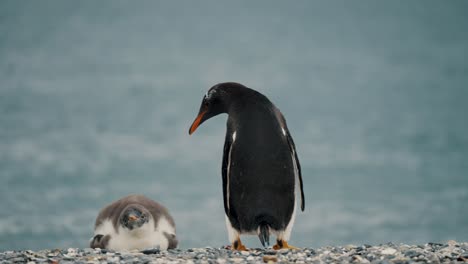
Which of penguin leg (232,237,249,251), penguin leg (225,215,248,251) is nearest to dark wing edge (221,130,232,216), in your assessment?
penguin leg (225,215,248,251)

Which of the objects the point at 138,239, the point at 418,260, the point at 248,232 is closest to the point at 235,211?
the point at 248,232

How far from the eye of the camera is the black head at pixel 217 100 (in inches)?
339

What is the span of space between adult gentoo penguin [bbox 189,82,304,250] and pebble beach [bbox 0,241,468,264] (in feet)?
1.02

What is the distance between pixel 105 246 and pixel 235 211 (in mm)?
1710

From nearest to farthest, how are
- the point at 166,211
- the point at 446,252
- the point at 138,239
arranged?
the point at 446,252 < the point at 138,239 < the point at 166,211

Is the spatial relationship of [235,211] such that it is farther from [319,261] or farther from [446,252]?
[446,252]

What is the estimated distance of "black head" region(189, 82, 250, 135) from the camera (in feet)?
28.2

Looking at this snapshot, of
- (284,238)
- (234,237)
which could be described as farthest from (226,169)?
(284,238)

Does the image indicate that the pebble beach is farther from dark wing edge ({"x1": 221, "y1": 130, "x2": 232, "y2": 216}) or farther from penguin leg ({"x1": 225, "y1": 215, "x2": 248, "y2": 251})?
dark wing edge ({"x1": 221, "y1": 130, "x2": 232, "y2": 216})

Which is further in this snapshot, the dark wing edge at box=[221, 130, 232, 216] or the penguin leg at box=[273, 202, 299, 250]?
the dark wing edge at box=[221, 130, 232, 216]

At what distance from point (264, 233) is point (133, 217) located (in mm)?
1561

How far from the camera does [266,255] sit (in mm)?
7074

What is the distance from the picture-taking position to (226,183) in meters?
8.06

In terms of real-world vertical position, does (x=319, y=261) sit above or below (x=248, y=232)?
below
